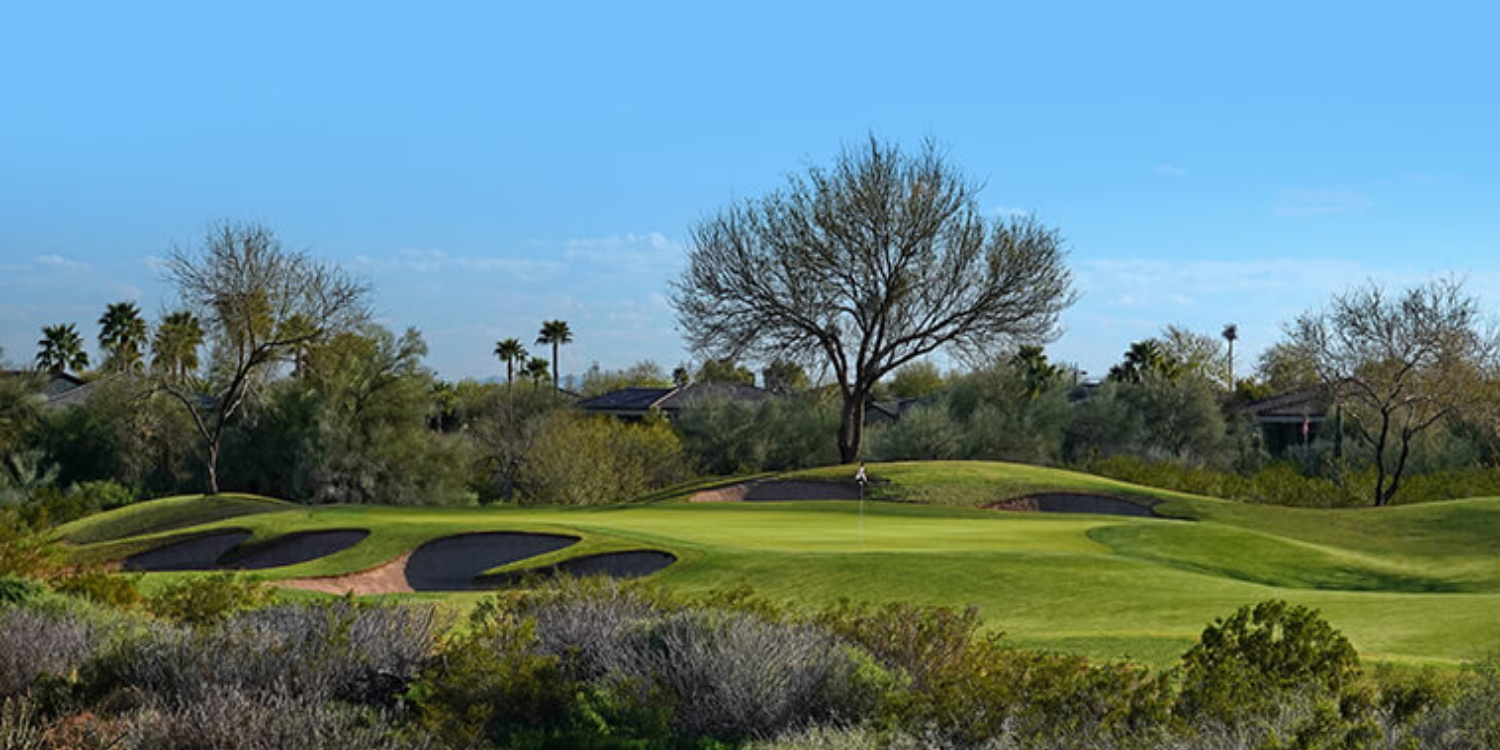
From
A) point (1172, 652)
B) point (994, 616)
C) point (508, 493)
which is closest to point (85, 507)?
point (508, 493)

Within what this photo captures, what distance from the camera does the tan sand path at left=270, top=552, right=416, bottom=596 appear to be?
59.4 ft

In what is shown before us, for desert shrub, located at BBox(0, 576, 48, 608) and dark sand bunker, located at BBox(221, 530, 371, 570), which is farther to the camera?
dark sand bunker, located at BBox(221, 530, 371, 570)

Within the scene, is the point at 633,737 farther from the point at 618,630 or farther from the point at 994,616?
the point at 994,616

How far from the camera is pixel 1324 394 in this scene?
41.1 meters

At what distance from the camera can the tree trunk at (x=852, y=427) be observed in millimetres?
40031

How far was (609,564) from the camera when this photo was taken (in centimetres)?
1777

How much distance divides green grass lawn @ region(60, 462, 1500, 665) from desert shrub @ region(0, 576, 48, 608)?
4.17 m

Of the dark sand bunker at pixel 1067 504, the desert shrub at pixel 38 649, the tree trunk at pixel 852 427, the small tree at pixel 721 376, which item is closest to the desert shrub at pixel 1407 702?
the desert shrub at pixel 38 649

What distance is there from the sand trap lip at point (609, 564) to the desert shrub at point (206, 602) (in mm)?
6664

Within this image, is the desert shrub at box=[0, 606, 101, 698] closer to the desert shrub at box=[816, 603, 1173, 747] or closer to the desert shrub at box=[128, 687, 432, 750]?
the desert shrub at box=[128, 687, 432, 750]

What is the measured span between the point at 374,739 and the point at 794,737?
90.8 inches

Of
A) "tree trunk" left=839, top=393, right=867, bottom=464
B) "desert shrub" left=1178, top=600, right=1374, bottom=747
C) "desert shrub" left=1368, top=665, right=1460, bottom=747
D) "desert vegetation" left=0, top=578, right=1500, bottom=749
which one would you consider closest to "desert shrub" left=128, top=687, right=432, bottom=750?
"desert vegetation" left=0, top=578, right=1500, bottom=749

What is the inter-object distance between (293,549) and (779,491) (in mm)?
14202

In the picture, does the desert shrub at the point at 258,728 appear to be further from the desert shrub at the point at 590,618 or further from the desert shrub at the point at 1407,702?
the desert shrub at the point at 1407,702
